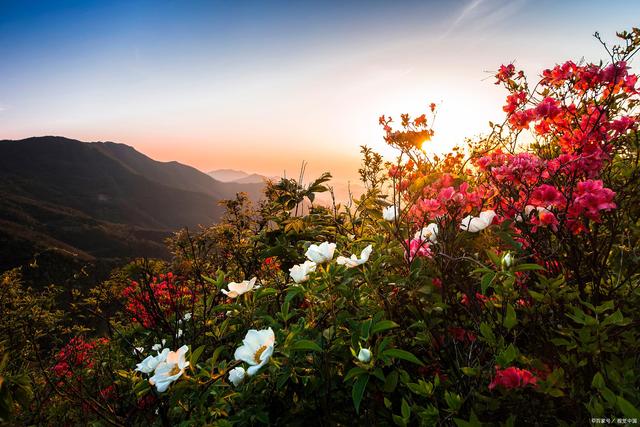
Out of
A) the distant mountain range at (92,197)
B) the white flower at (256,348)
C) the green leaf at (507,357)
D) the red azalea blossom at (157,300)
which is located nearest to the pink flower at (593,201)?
the green leaf at (507,357)

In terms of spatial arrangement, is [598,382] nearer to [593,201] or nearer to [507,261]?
[507,261]

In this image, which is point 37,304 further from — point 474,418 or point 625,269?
point 625,269

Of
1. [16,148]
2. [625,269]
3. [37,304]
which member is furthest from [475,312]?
[16,148]

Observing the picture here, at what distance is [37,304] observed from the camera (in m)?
6.21

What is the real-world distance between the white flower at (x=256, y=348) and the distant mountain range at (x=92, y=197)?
44.9 meters

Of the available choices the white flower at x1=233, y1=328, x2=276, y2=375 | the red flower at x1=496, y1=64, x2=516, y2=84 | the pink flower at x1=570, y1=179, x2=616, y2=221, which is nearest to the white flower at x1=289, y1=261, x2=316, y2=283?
the white flower at x1=233, y1=328, x2=276, y2=375

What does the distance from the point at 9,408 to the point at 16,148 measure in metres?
106

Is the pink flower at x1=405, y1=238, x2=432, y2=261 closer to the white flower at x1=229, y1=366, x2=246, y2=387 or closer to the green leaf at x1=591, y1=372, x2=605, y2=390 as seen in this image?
the green leaf at x1=591, y1=372, x2=605, y2=390

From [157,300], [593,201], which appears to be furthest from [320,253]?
[157,300]

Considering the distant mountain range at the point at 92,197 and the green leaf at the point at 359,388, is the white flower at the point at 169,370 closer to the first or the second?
the green leaf at the point at 359,388

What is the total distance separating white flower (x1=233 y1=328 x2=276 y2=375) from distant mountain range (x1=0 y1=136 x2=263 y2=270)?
4494 cm

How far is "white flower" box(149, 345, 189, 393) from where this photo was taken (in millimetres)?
999

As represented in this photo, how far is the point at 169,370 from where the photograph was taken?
3.45 feet

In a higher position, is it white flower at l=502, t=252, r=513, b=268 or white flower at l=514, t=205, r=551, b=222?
white flower at l=514, t=205, r=551, b=222
